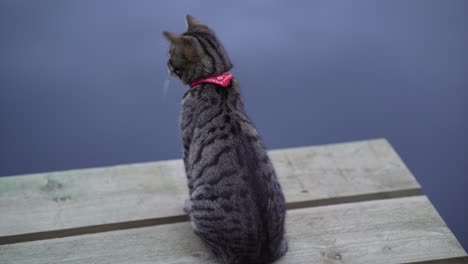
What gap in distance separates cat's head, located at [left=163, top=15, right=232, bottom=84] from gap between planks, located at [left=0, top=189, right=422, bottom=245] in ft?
1.56

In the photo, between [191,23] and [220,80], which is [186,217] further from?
[191,23]

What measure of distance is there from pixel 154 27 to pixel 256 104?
798 millimetres

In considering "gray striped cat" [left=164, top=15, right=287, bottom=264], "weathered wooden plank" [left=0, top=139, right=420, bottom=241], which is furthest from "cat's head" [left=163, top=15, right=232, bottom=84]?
"weathered wooden plank" [left=0, top=139, right=420, bottom=241]

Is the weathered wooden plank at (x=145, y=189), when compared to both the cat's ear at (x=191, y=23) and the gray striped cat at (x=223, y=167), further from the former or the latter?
the cat's ear at (x=191, y=23)

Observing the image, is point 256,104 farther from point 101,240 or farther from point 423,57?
point 101,240

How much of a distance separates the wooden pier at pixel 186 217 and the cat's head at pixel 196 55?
481 mm

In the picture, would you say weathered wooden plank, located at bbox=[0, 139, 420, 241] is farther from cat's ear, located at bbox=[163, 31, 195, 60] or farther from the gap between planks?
cat's ear, located at bbox=[163, 31, 195, 60]

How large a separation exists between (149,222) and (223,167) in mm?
441

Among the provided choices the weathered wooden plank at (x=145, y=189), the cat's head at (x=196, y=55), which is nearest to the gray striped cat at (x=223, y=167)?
the cat's head at (x=196, y=55)

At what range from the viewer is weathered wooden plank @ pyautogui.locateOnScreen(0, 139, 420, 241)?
6.60 feet

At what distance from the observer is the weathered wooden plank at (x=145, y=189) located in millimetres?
2012

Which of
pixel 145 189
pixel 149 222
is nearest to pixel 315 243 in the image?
pixel 149 222

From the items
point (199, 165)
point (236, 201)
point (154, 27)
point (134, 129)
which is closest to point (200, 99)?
point (199, 165)

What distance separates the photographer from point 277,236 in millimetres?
1755
